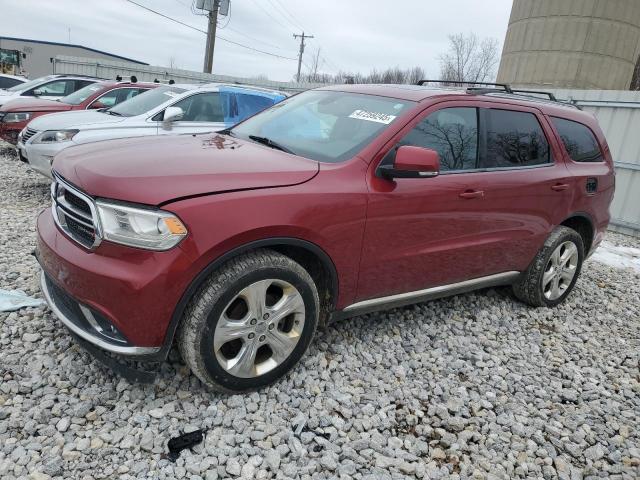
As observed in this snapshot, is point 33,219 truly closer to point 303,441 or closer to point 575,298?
point 303,441

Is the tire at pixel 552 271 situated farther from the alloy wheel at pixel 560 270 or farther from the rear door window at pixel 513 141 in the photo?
the rear door window at pixel 513 141

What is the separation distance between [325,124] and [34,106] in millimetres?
7089

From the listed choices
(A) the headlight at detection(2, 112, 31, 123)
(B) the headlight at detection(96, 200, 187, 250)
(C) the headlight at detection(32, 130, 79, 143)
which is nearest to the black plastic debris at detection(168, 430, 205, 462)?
(B) the headlight at detection(96, 200, 187, 250)

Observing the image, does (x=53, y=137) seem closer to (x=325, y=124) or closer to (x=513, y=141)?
(x=325, y=124)

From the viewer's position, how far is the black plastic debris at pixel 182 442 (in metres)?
2.28

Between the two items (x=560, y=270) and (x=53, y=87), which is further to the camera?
(x=53, y=87)

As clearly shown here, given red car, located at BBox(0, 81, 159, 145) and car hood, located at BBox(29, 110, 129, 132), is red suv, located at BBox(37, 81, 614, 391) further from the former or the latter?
red car, located at BBox(0, 81, 159, 145)

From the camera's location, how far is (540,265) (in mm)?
4156

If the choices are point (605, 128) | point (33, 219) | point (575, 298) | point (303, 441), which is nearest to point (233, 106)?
point (33, 219)

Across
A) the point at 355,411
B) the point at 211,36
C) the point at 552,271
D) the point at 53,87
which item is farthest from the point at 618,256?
the point at 211,36

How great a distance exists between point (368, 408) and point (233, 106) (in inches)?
221

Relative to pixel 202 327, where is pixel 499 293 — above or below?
below

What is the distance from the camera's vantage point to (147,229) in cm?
222

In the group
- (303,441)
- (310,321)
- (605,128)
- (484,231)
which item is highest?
(605,128)
